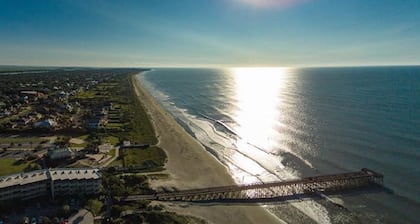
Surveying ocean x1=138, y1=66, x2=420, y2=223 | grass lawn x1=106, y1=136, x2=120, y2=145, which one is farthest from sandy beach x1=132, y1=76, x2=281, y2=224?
grass lawn x1=106, y1=136, x2=120, y2=145

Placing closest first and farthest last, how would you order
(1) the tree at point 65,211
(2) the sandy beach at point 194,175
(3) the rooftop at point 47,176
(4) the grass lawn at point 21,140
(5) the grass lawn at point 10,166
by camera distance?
(1) the tree at point 65,211, (2) the sandy beach at point 194,175, (3) the rooftop at point 47,176, (5) the grass lawn at point 10,166, (4) the grass lawn at point 21,140

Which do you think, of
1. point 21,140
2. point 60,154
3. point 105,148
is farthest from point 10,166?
point 21,140

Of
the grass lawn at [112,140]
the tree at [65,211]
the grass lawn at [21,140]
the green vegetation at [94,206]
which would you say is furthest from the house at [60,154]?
the tree at [65,211]

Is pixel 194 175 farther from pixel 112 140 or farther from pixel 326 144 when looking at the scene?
pixel 326 144

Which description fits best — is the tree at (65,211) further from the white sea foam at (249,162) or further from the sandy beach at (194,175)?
the white sea foam at (249,162)

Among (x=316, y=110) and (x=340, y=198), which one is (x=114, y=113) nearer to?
(x=316, y=110)
